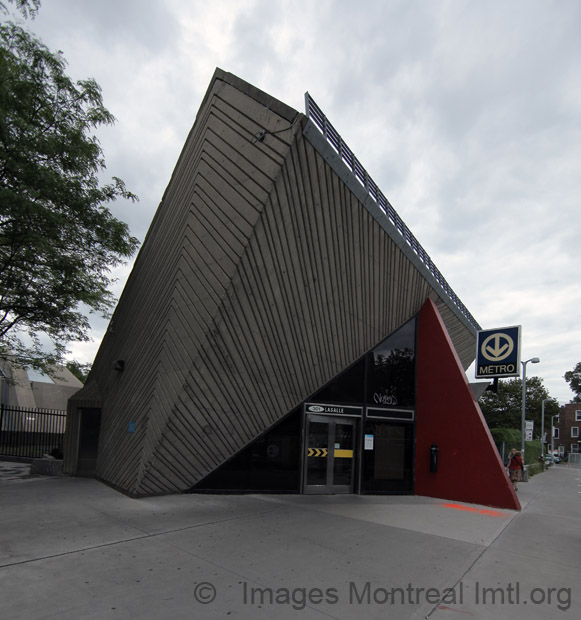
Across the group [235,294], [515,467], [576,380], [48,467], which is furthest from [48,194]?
[576,380]

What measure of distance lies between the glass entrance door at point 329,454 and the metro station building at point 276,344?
4cm

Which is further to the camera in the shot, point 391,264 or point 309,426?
point 391,264

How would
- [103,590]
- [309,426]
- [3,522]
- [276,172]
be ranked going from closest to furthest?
1. [103,590]
2. [3,522]
3. [276,172]
4. [309,426]

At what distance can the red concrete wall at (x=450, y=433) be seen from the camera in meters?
10.7

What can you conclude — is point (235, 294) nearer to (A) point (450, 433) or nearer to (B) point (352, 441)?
(B) point (352, 441)

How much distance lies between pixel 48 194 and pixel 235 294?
4.98 m

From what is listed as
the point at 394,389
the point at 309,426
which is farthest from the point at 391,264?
the point at 309,426

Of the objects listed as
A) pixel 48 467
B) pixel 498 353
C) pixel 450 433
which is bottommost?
pixel 48 467

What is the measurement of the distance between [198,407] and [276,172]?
4996mm

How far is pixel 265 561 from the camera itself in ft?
17.8

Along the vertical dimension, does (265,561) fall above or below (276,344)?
below

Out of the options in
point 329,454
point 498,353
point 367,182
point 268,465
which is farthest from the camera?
point 498,353

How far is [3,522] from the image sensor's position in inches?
256

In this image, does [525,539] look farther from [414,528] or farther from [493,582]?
[493,582]
